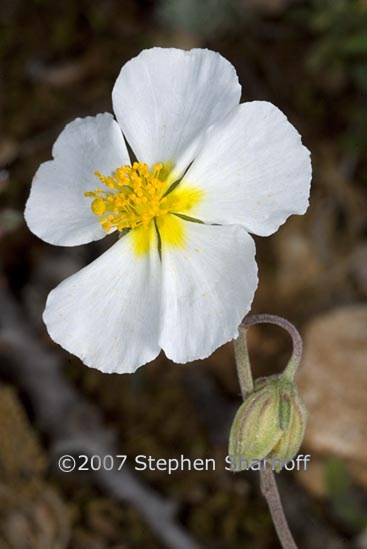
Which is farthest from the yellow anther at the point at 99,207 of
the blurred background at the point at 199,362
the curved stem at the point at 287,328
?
the blurred background at the point at 199,362

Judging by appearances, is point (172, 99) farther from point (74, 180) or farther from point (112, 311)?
point (112, 311)

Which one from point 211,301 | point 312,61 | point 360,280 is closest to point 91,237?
point 211,301

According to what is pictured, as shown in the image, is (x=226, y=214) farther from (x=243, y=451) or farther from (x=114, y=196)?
(x=243, y=451)

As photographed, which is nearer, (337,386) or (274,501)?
(274,501)

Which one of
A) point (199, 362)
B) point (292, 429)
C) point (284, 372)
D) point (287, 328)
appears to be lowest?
point (199, 362)

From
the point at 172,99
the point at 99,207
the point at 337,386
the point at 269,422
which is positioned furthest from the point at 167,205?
the point at 337,386

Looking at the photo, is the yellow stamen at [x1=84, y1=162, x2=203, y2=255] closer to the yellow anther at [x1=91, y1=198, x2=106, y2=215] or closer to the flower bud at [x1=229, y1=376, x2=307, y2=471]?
the yellow anther at [x1=91, y1=198, x2=106, y2=215]

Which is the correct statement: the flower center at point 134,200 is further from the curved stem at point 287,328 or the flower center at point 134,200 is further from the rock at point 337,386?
the rock at point 337,386
